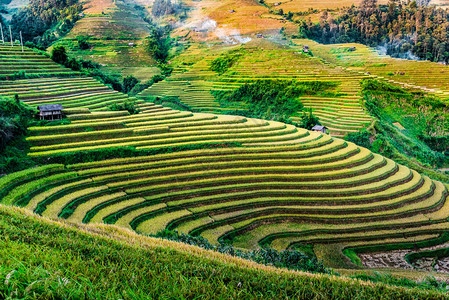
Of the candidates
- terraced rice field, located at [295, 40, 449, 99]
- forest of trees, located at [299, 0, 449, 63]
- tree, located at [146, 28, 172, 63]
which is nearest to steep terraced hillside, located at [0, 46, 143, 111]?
Answer: tree, located at [146, 28, 172, 63]

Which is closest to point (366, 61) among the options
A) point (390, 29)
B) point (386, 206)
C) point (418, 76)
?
point (418, 76)

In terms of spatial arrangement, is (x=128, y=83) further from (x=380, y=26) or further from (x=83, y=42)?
(x=380, y=26)

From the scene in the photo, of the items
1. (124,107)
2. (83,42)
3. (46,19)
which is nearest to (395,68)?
(124,107)

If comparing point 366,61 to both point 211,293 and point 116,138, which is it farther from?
point 211,293

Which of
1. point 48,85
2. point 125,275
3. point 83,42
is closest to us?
point 125,275

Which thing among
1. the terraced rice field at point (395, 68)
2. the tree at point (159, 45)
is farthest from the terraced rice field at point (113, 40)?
the terraced rice field at point (395, 68)

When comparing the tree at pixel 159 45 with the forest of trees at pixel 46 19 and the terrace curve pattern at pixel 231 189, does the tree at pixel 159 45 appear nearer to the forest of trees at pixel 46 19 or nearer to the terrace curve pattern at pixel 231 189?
the forest of trees at pixel 46 19
